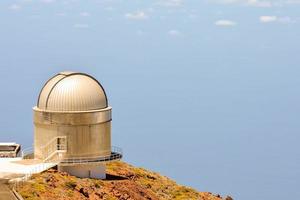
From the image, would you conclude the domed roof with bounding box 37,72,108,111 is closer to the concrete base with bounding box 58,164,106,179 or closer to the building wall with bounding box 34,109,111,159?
the building wall with bounding box 34,109,111,159

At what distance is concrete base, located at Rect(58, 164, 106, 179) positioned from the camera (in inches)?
1852

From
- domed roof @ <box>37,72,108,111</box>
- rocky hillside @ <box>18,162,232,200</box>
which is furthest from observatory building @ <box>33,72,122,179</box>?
rocky hillside @ <box>18,162,232,200</box>

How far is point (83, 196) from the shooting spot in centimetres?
4175

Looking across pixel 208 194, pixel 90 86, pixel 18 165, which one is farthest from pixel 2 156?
pixel 208 194

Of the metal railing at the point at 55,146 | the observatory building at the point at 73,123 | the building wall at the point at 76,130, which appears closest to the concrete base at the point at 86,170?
the observatory building at the point at 73,123

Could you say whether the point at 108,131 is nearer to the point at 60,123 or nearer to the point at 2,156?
the point at 60,123

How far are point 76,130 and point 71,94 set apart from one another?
2.34 m

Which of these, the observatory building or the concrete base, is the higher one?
the observatory building

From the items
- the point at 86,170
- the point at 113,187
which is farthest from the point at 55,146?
the point at 113,187

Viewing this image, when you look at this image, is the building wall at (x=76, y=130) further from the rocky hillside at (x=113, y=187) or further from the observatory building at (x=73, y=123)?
the rocky hillside at (x=113, y=187)

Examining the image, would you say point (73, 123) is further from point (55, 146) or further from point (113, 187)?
point (113, 187)

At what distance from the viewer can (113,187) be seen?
151 feet

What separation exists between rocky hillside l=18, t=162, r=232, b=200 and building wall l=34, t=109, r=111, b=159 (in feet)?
6.81

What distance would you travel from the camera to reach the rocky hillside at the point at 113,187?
131 ft
